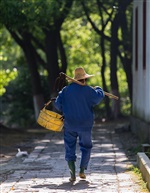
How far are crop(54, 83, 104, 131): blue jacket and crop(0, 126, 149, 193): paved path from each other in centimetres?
96

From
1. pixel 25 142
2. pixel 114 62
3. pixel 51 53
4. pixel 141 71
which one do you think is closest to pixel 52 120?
pixel 25 142

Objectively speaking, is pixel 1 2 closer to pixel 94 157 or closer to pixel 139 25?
pixel 139 25

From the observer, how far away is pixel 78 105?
34.2 feet

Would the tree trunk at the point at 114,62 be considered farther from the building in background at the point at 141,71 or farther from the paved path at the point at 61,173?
the paved path at the point at 61,173

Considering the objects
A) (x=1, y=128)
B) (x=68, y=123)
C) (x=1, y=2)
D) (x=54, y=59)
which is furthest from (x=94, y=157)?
(x=54, y=59)

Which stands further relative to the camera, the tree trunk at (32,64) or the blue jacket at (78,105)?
the tree trunk at (32,64)

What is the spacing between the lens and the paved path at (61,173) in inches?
393

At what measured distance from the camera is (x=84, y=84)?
1057 cm

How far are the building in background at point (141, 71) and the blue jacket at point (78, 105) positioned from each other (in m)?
6.32

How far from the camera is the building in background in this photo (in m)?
17.0

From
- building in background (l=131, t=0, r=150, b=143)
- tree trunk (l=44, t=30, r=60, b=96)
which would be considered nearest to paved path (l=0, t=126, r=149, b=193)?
Answer: building in background (l=131, t=0, r=150, b=143)

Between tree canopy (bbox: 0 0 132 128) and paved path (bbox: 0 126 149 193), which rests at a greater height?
tree canopy (bbox: 0 0 132 128)

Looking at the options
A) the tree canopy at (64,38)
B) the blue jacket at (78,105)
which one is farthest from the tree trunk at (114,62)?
the blue jacket at (78,105)

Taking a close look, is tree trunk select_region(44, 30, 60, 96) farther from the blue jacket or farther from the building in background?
the blue jacket
